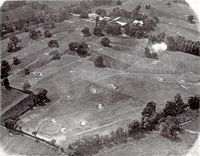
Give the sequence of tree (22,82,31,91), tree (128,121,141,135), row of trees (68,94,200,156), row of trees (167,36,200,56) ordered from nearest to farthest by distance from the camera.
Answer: row of trees (68,94,200,156)
tree (128,121,141,135)
tree (22,82,31,91)
row of trees (167,36,200,56)

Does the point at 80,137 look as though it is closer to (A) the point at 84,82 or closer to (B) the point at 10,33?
(A) the point at 84,82

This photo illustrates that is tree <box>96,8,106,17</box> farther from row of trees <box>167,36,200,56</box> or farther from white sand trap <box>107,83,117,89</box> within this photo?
white sand trap <box>107,83,117,89</box>

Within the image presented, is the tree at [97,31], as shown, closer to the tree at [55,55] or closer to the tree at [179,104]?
the tree at [55,55]

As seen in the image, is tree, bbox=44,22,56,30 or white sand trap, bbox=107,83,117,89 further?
tree, bbox=44,22,56,30

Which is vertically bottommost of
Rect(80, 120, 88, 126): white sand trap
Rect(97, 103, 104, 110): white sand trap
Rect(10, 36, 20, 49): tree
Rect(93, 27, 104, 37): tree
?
Rect(80, 120, 88, 126): white sand trap

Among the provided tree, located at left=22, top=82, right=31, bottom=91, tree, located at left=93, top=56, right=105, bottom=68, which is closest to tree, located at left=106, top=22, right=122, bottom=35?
tree, located at left=93, top=56, right=105, bottom=68

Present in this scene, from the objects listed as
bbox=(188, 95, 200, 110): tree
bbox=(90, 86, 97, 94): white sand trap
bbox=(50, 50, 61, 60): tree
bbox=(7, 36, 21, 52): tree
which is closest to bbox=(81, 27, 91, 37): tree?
bbox=(50, 50, 61, 60): tree

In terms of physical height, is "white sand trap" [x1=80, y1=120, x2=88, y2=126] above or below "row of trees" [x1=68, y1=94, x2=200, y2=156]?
below

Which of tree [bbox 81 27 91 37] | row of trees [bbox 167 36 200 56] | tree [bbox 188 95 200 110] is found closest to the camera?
tree [bbox 188 95 200 110]
